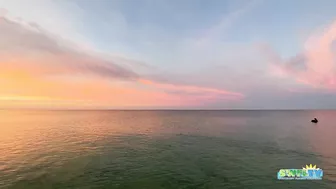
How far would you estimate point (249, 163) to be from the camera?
126 ft

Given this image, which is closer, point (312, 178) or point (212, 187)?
point (212, 187)

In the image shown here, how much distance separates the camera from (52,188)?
2550 centimetres

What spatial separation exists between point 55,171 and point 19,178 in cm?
483

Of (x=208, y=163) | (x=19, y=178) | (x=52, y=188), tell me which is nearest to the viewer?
(x=52, y=188)

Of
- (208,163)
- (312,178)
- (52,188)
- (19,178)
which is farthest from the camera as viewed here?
(208,163)

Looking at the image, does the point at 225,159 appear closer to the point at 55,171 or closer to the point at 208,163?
the point at 208,163

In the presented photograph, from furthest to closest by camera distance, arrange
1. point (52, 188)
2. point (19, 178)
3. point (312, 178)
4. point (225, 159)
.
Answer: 1. point (225, 159)
2. point (312, 178)
3. point (19, 178)
4. point (52, 188)

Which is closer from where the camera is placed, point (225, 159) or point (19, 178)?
point (19, 178)

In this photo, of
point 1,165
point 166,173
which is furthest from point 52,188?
point 1,165

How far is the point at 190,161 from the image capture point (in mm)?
39312

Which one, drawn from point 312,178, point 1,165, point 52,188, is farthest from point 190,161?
point 1,165

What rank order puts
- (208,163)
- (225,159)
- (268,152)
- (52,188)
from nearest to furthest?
(52,188) < (208,163) < (225,159) < (268,152)

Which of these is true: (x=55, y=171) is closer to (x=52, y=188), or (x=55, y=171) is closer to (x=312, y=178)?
→ (x=52, y=188)

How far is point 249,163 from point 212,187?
15885mm
